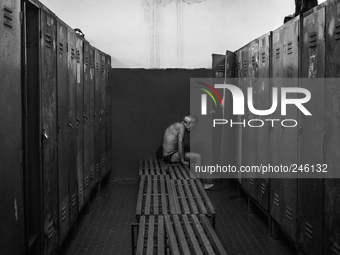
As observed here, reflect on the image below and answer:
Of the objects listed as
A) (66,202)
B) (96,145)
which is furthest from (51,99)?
(96,145)

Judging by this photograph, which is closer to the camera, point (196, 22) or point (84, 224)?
point (84, 224)

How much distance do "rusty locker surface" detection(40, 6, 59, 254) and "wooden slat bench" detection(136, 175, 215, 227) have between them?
32.5 inches

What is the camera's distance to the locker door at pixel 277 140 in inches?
175

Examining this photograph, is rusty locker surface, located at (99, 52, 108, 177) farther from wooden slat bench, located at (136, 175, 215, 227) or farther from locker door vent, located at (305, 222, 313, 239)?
locker door vent, located at (305, 222, 313, 239)

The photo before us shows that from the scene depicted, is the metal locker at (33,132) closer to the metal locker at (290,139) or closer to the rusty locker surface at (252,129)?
the metal locker at (290,139)

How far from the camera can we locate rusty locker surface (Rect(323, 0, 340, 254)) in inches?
118

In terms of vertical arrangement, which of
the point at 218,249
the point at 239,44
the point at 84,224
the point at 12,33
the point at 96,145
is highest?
the point at 239,44

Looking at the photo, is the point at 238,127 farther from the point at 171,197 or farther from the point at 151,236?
the point at 151,236

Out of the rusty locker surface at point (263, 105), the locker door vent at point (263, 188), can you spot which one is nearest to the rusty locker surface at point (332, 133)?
the rusty locker surface at point (263, 105)

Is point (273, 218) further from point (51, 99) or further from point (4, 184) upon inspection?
point (4, 184)

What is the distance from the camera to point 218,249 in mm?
3131

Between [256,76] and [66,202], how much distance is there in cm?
297

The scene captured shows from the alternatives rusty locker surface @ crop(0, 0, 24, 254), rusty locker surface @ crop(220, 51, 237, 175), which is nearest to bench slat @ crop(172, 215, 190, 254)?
rusty locker surface @ crop(0, 0, 24, 254)

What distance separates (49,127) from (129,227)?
199 cm
